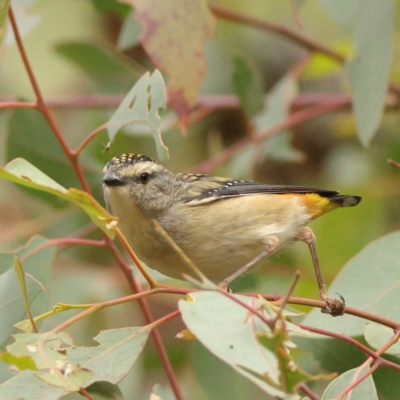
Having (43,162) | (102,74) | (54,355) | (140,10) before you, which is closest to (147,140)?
(102,74)

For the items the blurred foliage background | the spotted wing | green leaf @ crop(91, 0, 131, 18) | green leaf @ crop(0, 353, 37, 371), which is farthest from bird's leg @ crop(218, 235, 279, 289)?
green leaf @ crop(91, 0, 131, 18)

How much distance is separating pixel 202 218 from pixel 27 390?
125 centimetres

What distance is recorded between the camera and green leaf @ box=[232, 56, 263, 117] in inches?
159

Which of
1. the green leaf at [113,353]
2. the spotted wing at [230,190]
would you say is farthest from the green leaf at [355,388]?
the spotted wing at [230,190]

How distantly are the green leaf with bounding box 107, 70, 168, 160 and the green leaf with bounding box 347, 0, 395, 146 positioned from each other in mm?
1126

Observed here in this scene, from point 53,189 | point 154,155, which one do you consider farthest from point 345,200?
point 53,189

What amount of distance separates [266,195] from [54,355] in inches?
64.1

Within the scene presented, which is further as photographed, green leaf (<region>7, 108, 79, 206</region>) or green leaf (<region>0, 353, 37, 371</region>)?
green leaf (<region>7, 108, 79, 206</region>)

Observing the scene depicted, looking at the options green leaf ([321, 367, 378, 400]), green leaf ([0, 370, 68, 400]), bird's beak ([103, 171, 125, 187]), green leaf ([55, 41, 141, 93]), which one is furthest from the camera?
green leaf ([55, 41, 141, 93])

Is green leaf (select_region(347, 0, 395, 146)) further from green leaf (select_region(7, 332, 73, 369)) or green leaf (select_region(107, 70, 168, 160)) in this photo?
green leaf (select_region(7, 332, 73, 369))

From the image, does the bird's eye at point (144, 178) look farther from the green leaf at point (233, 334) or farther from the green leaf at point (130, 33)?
the green leaf at point (233, 334)

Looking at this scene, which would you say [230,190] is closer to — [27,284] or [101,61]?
[27,284]

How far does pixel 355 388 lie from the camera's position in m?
2.14

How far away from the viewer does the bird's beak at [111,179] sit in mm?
2821
